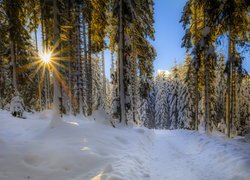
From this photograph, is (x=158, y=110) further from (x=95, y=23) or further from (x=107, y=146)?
(x=107, y=146)

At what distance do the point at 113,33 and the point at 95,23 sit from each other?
280 centimetres

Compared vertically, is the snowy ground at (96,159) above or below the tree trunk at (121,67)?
below

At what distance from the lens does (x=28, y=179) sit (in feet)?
22.8

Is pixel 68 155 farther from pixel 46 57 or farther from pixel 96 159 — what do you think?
pixel 46 57

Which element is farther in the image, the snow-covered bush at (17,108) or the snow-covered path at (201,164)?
the snow-covered bush at (17,108)

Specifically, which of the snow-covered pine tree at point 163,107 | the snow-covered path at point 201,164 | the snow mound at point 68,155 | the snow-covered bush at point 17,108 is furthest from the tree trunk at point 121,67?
the snow-covered pine tree at point 163,107

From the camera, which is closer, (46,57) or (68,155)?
(68,155)

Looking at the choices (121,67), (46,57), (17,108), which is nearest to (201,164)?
(121,67)

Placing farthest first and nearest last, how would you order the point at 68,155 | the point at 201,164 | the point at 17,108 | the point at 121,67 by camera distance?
the point at 121,67, the point at 17,108, the point at 201,164, the point at 68,155

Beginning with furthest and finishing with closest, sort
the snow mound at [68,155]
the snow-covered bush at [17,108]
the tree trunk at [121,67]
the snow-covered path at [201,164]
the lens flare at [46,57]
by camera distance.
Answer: the tree trunk at [121,67] → the snow-covered bush at [17,108] → the lens flare at [46,57] → the snow-covered path at [201,164] → the snow mound at [68,155]

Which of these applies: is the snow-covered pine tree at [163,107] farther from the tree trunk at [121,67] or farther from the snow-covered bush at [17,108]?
the snow-covered bush at [17,108]

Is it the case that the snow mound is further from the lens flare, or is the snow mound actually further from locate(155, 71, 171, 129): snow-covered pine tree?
locate(155, 71, 171, 129): snow-covered pine tree

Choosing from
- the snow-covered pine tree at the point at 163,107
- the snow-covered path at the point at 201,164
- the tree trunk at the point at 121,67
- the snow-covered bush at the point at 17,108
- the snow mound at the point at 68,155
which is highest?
the tree trunk at the point at 121,67

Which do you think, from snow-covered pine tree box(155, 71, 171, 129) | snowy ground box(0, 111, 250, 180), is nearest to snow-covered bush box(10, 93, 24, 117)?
snowy ground box(0, 111, 250, 180)
